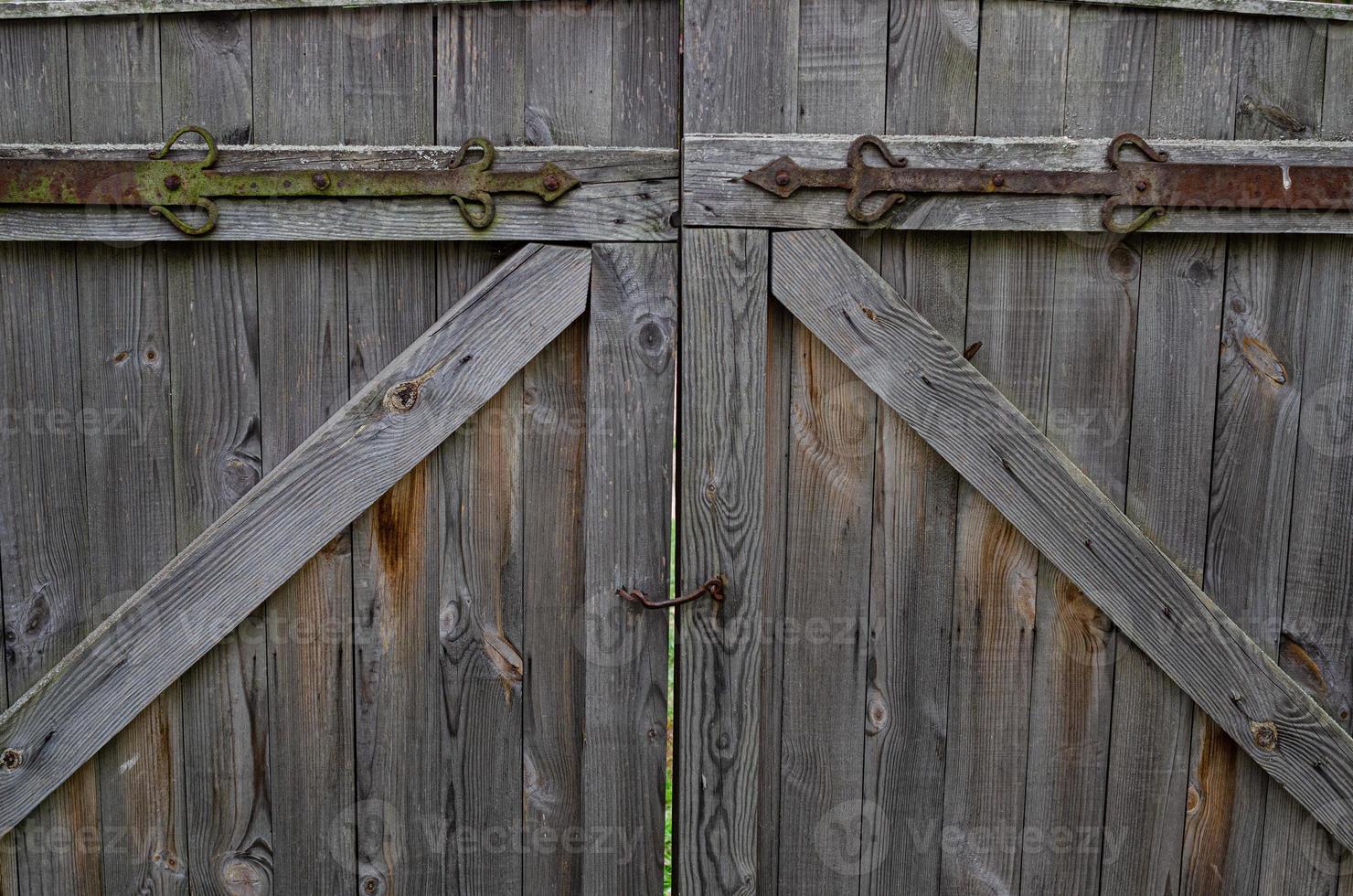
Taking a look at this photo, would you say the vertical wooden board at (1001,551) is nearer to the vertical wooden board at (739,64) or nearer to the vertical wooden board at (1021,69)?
the vertical wooden board at (1021,69)

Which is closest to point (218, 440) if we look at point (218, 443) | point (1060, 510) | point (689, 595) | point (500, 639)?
point (218, 443)

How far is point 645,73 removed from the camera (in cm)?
195

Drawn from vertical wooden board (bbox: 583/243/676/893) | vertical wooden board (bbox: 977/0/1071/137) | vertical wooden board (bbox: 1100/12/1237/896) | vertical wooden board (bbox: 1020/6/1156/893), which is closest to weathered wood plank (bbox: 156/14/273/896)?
vertical wooden board (bbox: 583/243/676/893)

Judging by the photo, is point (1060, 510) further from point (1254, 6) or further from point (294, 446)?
point (294, 446)

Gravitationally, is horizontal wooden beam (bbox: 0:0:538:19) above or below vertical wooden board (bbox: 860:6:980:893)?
above

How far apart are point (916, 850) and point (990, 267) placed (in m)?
1.21

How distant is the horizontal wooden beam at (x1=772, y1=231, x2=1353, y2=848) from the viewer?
77.6 inches

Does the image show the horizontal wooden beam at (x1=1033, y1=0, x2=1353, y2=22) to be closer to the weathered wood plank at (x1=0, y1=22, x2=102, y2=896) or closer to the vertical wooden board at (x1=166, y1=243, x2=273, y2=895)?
the vertical wooden board at (x1=166, y1=243, x2=273, y2=895)

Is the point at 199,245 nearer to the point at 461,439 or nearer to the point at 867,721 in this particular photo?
the point at 461,439

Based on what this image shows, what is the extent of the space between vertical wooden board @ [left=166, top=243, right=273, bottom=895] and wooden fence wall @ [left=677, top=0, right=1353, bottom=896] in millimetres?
858

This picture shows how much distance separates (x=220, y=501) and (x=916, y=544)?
1390 mm

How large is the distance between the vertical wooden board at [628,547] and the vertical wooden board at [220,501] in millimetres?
668

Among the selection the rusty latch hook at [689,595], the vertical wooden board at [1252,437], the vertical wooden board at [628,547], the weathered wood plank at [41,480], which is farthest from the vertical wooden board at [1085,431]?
the weathered wood plank at [41,480]

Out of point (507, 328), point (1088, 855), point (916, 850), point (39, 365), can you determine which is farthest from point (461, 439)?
point (1088, 855)
